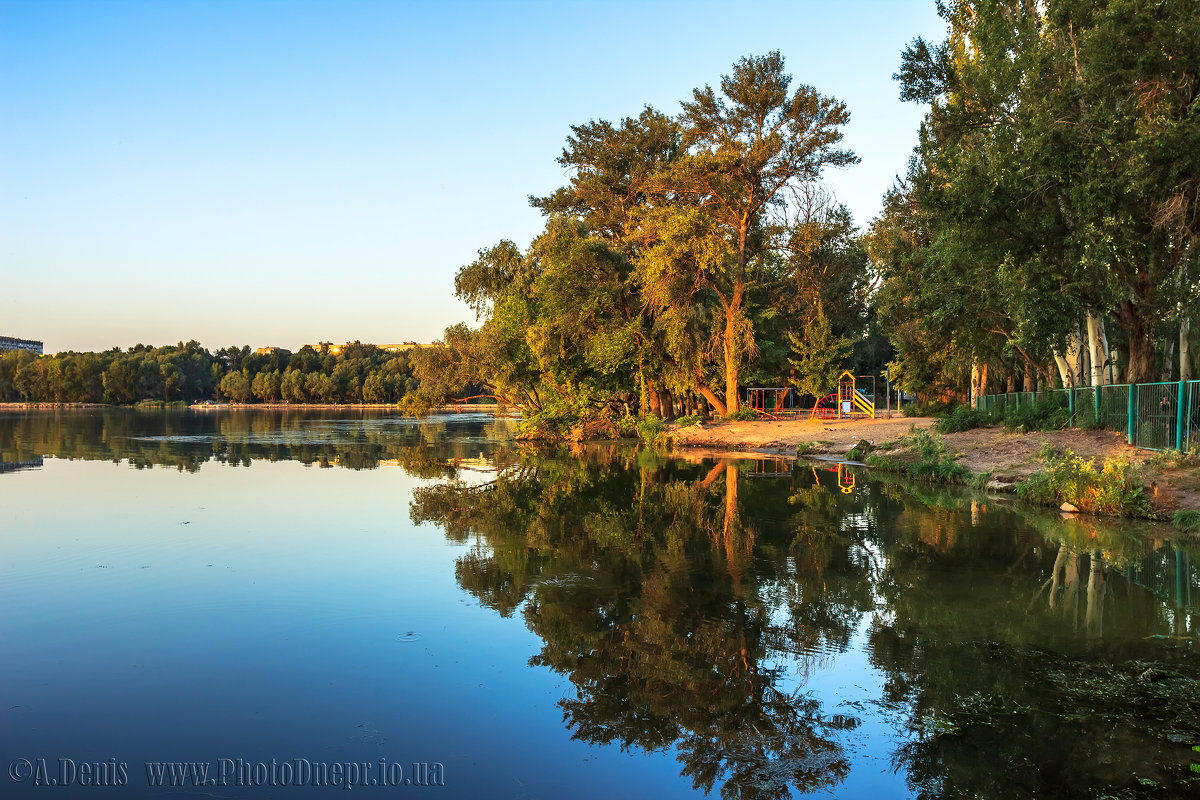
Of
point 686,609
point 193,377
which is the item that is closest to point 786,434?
point 686,609

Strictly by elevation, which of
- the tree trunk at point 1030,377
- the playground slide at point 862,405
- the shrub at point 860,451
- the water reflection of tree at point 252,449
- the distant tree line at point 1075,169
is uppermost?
the distant tree line at point 1075,169

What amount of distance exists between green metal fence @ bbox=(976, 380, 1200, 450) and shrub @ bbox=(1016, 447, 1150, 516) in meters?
1.41

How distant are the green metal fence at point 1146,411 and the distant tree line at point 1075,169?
107 cm

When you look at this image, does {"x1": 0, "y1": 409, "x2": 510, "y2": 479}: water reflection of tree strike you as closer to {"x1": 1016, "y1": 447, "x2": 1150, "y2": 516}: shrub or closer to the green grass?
the green grass

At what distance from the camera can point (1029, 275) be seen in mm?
18062

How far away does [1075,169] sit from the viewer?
16.5m

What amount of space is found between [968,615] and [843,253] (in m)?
47.5

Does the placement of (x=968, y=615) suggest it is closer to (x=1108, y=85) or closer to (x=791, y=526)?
(x=791, y=526)

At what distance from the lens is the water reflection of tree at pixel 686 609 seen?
5027 millimetres

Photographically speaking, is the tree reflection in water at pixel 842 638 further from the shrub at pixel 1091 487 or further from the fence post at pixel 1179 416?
the fence post at pixel 1179 416

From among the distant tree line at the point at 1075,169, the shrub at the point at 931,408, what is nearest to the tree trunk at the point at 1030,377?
the shrub at the point at 931,408

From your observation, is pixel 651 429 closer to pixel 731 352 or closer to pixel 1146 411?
pixel 731 352

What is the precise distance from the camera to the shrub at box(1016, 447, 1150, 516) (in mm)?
13539

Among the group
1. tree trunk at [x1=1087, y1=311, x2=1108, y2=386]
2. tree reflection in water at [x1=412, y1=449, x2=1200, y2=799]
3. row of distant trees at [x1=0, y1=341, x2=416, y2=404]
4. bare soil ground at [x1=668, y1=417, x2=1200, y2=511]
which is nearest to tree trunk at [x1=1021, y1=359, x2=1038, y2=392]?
bare soil ground at [x1=668, y1=417, x2=1200, y2=511]
